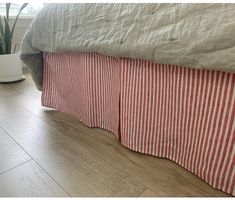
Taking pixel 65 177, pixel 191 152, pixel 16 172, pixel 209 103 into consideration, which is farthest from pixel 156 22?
pixel 16 172

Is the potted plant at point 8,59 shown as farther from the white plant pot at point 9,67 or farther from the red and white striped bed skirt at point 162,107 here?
the red and white striped bed skirt at point 162,107

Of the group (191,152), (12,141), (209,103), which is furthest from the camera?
(12,141)

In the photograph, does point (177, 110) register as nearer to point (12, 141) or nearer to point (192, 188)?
point (192, 188)

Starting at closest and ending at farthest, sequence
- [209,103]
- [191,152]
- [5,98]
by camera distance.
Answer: [209,103]
[191,152]
[5,98]

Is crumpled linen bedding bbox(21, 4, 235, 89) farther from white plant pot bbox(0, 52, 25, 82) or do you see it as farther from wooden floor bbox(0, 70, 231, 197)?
white plant pot bbox(0, 52, 25, 82)

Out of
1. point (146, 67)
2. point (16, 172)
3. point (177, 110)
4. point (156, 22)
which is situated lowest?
point (16, 172)

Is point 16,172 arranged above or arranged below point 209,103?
below

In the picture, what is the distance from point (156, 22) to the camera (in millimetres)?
720

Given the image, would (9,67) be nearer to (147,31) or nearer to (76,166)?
(76,166)

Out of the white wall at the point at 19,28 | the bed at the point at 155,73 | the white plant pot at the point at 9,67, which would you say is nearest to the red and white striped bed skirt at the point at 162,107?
the bed at the point at 155,73

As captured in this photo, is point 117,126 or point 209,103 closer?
point 209,103

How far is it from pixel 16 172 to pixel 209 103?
736mm

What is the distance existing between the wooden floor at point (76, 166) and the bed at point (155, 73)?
0.18ft

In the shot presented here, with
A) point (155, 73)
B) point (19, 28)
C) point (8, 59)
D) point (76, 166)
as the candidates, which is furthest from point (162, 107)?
point (19, 28)
